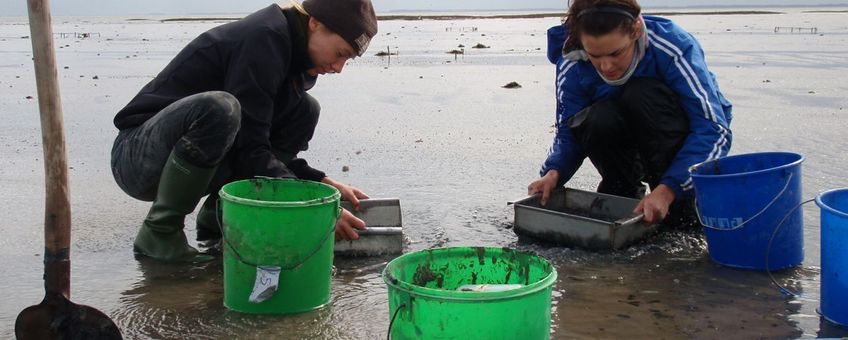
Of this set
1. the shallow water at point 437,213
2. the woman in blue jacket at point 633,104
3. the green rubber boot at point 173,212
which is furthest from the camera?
the woman in blue jacket at point 633,104

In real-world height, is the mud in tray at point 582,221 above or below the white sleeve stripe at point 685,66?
below

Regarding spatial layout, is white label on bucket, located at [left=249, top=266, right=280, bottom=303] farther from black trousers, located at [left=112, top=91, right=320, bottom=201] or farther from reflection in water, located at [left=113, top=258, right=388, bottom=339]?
black trousers, located at [left=112, top=91, right=320, bottom=201]

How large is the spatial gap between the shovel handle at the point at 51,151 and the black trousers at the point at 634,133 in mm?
2303

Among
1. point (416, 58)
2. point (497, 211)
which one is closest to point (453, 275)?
point (497, 211)

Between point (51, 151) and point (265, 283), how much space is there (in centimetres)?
78

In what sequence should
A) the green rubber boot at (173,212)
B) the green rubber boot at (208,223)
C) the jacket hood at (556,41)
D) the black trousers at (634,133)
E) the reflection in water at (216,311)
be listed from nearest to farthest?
1. the reflection in water at (216,311)
2. the green rubber boot at (173,212)
3. the black trousers at (634,133)
4. the green rubber boot at (208,223)
5. the jacket hood at (556,41)

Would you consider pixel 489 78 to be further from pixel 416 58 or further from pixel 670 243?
pixel 670 243

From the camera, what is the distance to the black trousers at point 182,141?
3.14 meters

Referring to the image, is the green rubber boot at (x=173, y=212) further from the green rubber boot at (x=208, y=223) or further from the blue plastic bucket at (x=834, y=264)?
the blue plastic bucket at (x=834, y=264)

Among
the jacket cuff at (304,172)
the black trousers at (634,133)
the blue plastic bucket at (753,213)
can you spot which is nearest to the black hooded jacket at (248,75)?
the jacket cuff at (304,172)

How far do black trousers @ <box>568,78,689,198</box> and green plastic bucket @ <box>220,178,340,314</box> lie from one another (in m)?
1.51

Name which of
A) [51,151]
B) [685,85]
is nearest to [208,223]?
[51,151]

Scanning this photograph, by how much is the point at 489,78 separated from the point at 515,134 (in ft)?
15.7

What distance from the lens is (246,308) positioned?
2938 millimetres
